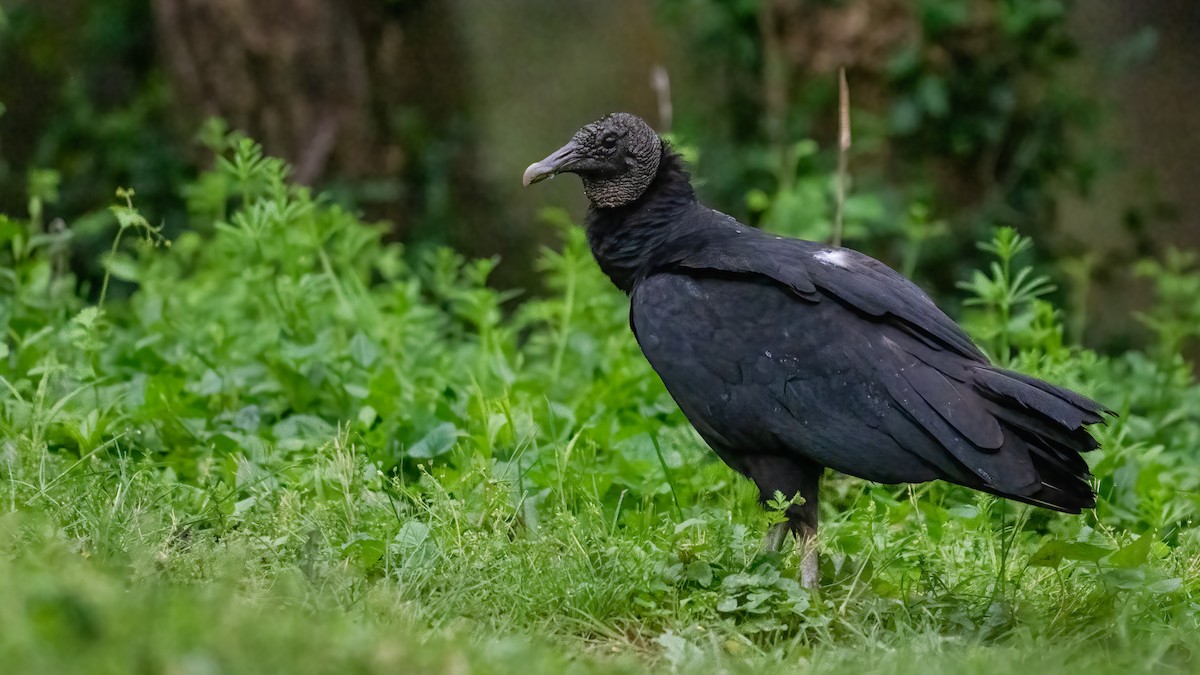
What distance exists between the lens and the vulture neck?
4.11 meters

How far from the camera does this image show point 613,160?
4.18 m

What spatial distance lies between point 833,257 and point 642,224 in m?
0.62

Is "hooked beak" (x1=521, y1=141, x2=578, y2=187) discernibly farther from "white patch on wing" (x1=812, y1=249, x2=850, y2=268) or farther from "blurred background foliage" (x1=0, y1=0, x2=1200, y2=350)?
"blurred background foliage" (x1=0, y1=0, x2=1200, y2=350)

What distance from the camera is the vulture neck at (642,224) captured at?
13.5 feet

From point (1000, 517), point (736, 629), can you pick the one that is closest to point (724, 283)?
point (736, 629)

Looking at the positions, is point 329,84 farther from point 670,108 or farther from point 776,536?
point 776,536

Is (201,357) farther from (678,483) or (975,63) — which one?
(975,63)

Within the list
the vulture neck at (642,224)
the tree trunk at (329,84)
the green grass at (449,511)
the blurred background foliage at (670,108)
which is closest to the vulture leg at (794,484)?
the green grass at (449,511)

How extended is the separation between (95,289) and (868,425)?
5.60m

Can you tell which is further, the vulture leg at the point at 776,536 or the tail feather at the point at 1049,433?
the vulture leg at the point at 776,536

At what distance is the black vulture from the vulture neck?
14cm

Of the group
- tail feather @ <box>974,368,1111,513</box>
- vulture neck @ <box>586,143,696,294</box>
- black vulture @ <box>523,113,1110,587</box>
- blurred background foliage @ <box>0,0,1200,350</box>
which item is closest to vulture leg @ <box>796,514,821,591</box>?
black vulture @ <box>523,113,1110,587</box>

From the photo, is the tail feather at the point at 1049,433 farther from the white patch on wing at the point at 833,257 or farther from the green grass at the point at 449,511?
the white patch on wing at the point at 833,257

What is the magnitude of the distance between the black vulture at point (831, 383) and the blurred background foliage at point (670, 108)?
2497 mm
